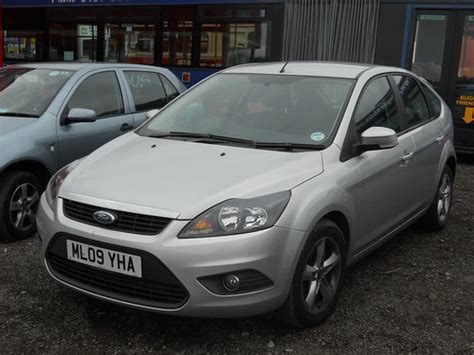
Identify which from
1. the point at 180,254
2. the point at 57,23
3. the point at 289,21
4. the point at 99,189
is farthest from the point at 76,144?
the point at 57,23

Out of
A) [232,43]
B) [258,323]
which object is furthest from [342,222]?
[232,43]

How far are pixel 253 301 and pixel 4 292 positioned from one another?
6.10ft

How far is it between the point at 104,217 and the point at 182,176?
1.65 ft

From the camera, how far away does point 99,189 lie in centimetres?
314

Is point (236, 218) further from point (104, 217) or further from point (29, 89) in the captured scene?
point (29, 89)

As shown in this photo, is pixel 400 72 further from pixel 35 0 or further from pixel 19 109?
pixel 35 0

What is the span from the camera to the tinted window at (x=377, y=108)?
390cm

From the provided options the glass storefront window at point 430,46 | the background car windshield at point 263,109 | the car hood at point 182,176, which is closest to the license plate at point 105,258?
the car hood at point 182,176

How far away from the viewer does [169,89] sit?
22.0 feet

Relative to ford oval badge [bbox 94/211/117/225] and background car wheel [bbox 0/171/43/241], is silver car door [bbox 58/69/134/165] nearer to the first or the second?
background car wheel [bbox 0/171/43/241]

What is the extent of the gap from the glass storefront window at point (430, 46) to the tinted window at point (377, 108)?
15.9 ft

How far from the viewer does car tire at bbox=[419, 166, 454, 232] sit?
5.15 metres

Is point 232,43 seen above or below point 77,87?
above

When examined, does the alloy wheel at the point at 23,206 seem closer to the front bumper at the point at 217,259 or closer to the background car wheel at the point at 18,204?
the background car wheel at the point at 18,204
